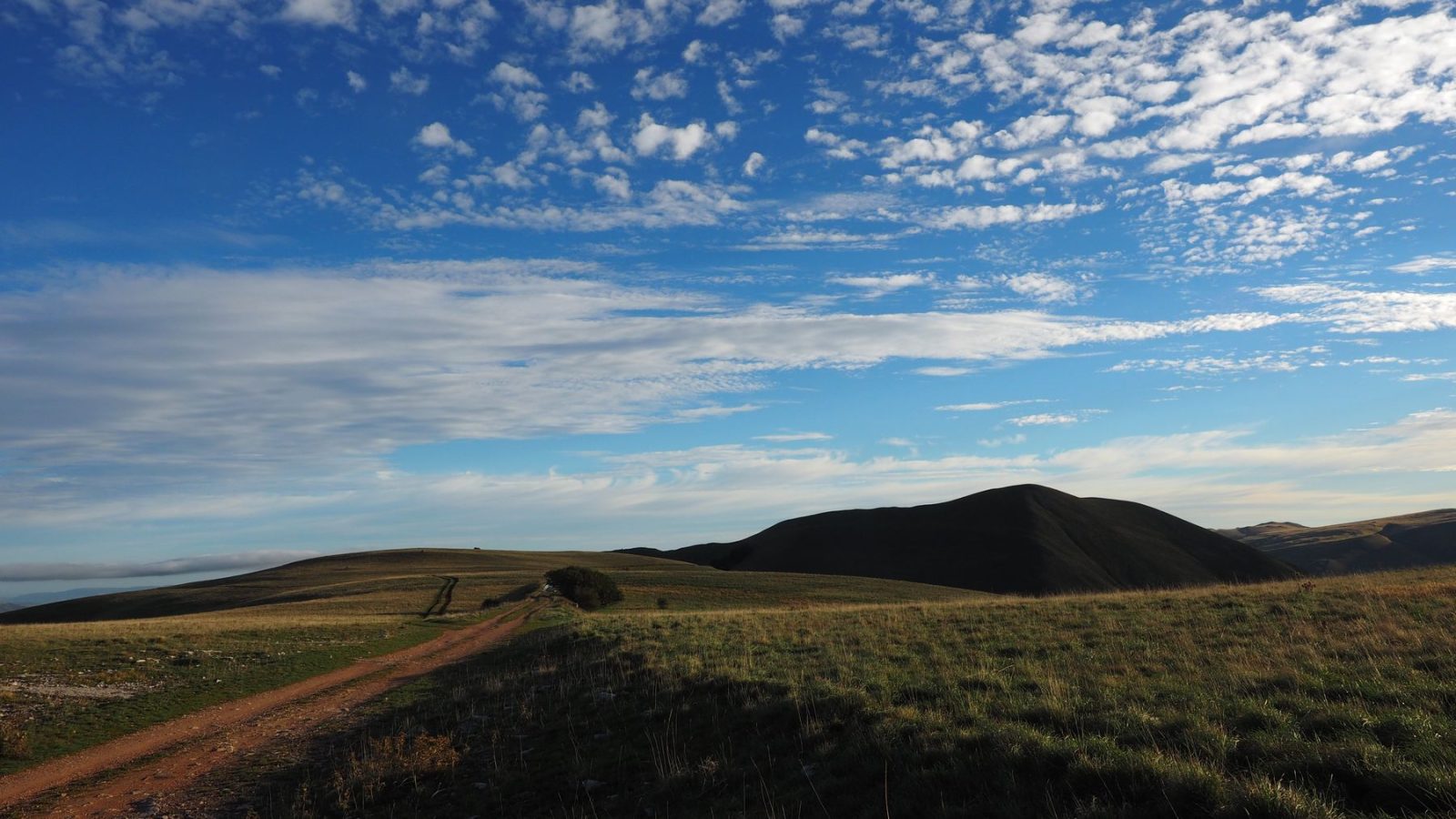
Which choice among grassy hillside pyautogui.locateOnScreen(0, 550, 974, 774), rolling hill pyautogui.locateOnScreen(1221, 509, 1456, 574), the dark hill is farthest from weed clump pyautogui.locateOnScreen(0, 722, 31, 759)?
rolling hill pyautogui.locateOnScreen(1221, 509, 1456, 574)

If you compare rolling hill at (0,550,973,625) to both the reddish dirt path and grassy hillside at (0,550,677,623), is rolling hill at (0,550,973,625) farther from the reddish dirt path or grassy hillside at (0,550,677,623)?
the reddish dirt path

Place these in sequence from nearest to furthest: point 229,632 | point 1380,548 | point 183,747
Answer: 1. point 183,747
2. point 229,632
3. point 1380,548

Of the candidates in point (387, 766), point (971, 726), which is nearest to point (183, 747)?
point (387, 766)

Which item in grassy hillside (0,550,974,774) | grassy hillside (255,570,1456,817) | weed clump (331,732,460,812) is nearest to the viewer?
grassy hillside (255,570,1456,817)

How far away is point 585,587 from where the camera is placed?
6681cm

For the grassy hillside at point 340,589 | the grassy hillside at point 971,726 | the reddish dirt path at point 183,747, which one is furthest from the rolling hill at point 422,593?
the grassy hillside at point 971,726

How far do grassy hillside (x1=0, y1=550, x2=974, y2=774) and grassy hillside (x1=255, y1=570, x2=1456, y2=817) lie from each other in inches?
254

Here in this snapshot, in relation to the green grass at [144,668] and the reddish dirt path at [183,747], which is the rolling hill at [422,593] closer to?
the green grass at [144,668]

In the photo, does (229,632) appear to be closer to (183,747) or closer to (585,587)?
(183,747)

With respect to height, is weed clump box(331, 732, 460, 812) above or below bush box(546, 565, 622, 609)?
below

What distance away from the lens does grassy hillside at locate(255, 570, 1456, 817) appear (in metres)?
7.32

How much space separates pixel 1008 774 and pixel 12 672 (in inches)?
1173

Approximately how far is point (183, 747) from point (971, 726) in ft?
49.9

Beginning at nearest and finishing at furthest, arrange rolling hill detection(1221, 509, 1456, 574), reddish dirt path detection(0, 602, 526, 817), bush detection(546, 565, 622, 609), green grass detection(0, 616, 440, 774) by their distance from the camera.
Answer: reddish dirt path detection(0, 602, 526, 817), green grass detection(0, 616, 440, 774), bush detection(546, 565, 622, 609), rolling hill detection(1221, 509, 1456, 574)
